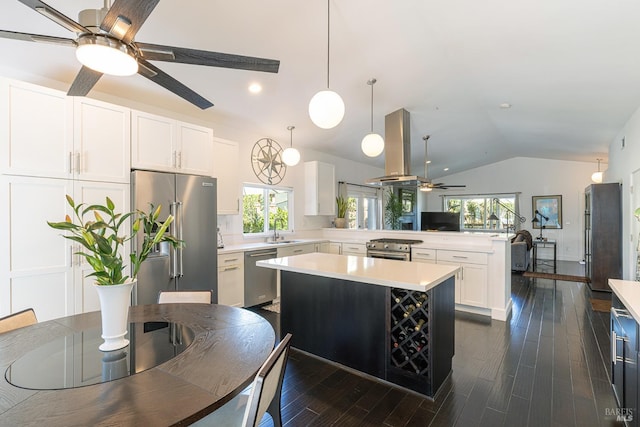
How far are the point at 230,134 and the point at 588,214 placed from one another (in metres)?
6.80

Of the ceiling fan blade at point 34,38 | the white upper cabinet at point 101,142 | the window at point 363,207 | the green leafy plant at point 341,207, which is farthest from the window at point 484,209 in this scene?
the ceiling fan blade at point 34,38

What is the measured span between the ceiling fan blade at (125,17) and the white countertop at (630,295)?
2.58 metres

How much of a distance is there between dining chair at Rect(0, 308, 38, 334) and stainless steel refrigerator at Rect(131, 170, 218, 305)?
1.10m

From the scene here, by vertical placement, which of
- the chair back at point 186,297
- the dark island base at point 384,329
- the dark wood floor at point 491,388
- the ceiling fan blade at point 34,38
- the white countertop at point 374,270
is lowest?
the dark wood floor at point 491,388

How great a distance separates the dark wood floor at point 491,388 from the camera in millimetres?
1973

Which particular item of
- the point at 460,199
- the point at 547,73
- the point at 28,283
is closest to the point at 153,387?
the point at 28,283

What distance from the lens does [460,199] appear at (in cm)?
1041

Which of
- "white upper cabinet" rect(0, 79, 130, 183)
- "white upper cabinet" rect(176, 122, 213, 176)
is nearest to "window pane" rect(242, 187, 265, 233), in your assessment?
"white upper cabinet" rect(176, 122, 213, 176)

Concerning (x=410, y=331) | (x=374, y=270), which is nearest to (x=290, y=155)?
(x=374, y=270)

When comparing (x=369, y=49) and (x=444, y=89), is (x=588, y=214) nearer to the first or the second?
(x=444, y=89)

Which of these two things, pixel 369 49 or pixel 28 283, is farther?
pixel 369 49

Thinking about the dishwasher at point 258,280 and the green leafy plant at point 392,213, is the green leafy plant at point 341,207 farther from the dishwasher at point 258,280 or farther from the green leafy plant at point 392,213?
the dishwasher at point 258,280

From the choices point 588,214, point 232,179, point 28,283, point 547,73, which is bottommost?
point 28,283

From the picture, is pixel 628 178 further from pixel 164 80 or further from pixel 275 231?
pixel 164 80
